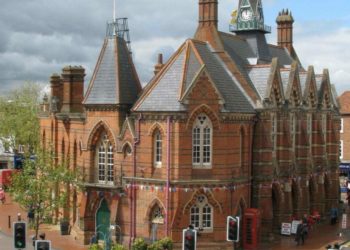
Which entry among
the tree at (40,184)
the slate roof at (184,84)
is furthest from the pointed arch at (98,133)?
the slate roof at (184,84)

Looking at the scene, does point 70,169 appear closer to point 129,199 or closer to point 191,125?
point 129,199

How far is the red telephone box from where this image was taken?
3947 cm

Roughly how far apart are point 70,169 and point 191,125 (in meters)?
10.5

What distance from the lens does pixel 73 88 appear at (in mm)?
46000

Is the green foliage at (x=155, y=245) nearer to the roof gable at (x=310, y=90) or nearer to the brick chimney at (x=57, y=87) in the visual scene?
the brick chimney at (x=57, y=87)

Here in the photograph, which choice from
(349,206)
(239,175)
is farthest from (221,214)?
(349,206)

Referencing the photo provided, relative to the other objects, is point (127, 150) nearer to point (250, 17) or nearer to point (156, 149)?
point (156, 149)

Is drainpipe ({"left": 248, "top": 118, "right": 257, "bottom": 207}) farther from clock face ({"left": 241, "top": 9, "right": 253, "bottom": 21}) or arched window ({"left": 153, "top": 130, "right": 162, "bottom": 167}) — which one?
clock face ({"left": 241, "top": 9, "right": 253, "bottom": 21})

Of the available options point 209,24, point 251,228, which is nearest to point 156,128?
point 251,228

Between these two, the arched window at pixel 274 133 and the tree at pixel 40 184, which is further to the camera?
the arched window at pixel 274 133

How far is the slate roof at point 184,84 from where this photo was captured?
1484 inches

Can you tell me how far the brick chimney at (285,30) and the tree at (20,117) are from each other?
104ft

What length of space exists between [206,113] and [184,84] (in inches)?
85.6

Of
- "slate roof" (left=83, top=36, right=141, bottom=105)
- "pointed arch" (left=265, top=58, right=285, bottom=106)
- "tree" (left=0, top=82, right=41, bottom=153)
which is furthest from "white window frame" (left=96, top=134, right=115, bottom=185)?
"tree" (left=0, top=82, right=41, bottom=153)
